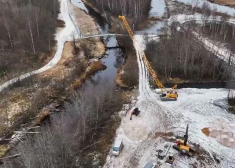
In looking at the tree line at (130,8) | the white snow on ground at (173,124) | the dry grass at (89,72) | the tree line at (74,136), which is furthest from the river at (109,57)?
the tree line at (74,136)

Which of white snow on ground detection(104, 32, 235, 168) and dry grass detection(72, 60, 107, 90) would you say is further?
dry grass detection(72, 60, 107, 90)

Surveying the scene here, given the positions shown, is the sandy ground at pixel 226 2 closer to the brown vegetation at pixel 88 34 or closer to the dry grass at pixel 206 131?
the brown vegetation at pixel 88 34

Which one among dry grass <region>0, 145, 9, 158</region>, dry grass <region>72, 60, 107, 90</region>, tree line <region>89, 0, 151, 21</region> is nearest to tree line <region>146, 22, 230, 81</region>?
dry grass <region>72, 60, 107, 90</region>

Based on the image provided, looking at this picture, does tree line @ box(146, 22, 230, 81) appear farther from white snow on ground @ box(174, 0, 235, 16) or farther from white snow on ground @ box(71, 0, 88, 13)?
white snow on ground @ box(71, 0, 88, 13)

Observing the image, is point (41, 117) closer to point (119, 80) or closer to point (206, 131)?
point (119, 80)

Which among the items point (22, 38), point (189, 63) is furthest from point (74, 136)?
point (22, 38)

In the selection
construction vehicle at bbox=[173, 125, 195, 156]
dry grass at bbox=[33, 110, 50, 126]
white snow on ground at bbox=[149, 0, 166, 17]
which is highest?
white snow on ground at bbox=[149, 0, 166, 17]
